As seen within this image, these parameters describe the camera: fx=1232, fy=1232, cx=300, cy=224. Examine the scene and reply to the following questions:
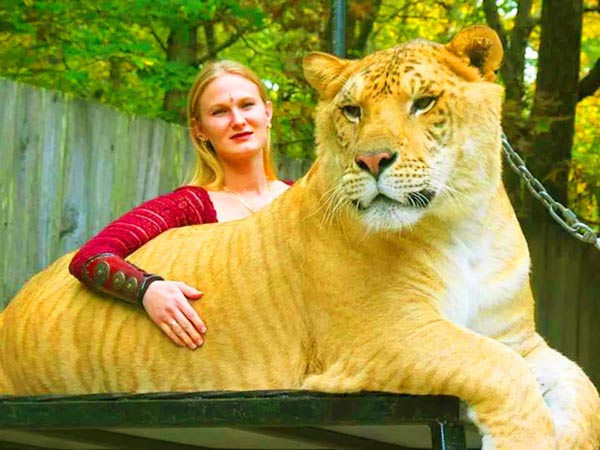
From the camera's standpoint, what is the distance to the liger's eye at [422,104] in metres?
3.35

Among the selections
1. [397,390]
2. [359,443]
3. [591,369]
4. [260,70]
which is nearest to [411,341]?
[397,390]

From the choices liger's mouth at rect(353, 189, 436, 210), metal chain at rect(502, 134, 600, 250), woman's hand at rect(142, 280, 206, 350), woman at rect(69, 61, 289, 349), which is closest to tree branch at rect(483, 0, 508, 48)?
woman at rect(69, 61, 289, 349)

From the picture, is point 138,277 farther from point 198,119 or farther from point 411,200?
point 198,119

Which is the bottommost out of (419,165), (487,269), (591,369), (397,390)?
(591,369)

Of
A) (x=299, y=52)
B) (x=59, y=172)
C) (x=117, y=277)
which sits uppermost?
(x=299, y=52)

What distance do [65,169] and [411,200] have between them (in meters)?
2.80

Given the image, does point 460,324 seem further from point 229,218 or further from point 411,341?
point 229,218

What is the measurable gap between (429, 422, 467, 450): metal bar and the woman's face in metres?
1.99

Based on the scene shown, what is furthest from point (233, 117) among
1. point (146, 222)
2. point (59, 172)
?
point (59, 172)

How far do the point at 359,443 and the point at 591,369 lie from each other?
3967mm

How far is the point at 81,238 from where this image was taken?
19.1ft

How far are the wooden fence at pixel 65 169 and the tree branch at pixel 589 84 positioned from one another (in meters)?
3.26

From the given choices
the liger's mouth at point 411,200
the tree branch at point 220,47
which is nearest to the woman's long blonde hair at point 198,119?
the liger's mouth at point 411,200

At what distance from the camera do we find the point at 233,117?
4848mm
